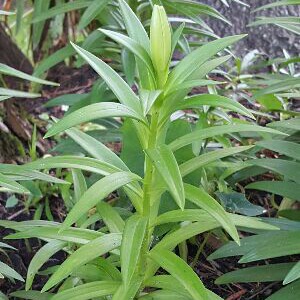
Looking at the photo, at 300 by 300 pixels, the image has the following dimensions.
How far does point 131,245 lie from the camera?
776 mm

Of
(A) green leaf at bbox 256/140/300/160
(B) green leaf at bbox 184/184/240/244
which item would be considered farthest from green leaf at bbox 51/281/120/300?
(A) green leaf at bbox 256/140/300/160

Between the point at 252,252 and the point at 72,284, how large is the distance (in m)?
0.35

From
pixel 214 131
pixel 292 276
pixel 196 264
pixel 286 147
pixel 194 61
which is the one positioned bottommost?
pixel 196 264

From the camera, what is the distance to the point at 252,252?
0.93 meters

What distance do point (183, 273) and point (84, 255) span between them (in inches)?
6.0

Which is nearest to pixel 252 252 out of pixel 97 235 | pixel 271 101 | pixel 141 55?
pixel 97 235

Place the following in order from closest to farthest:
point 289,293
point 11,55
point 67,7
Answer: point 289,293 < point 67,7 < point 11,55

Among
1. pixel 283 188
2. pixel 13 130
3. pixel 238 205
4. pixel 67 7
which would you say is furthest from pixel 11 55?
pixel 283 188

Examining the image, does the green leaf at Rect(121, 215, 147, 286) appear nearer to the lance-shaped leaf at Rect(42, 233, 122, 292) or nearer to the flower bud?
the lance-shaped leaf at Rect(42, 233, 122, 292)

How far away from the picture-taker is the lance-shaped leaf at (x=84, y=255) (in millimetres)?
794

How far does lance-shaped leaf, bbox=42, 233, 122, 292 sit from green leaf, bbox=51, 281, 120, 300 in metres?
0.04

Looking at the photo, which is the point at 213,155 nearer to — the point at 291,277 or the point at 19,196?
the point at 291,277

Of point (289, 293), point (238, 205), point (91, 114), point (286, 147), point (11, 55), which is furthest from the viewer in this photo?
point (11, 55)

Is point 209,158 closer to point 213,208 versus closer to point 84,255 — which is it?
point 213,208
